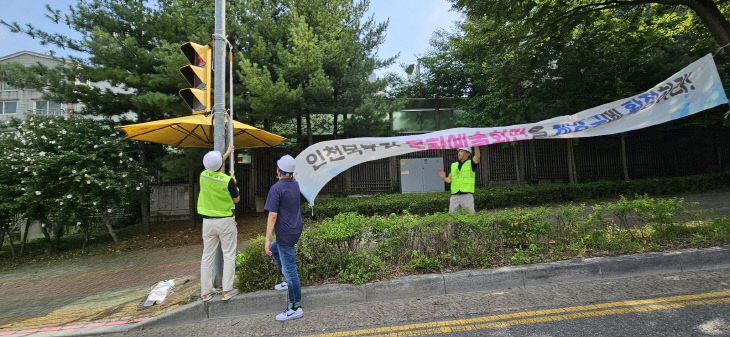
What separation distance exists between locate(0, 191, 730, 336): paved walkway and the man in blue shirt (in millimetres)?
1556

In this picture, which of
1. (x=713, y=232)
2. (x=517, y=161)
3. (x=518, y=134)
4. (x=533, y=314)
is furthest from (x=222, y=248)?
(x=517, y=161)

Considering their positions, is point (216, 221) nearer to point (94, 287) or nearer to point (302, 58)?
point (94, 287)

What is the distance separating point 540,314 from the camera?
11.3 ft

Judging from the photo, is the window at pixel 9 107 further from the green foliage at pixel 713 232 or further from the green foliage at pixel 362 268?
the green foliage at pixel 713 232

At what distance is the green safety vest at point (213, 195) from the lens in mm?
4105

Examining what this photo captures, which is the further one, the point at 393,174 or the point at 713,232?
the point at 393,174

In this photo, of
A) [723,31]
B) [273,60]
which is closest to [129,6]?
[273,60]

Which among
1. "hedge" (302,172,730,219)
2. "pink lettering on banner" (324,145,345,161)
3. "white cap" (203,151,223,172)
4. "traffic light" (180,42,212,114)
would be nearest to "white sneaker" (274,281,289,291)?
"white cap" (203,151,223,172)

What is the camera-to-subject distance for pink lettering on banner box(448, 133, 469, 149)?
594cm

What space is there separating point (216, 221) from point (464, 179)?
13.0ft

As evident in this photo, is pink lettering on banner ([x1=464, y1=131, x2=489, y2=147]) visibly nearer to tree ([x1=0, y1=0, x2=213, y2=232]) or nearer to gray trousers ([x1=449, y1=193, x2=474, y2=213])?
gray trousers ([x1=449, y1=193, x2=474, y2=213])

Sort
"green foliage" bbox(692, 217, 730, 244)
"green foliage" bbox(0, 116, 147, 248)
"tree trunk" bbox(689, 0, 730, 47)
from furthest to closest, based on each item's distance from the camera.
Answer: "green foliage" bbox(0, 116, 147, 248)
"tree trunk" bbox(689, 0, 730, 47)
"green foliage" bbox(692, 217, 730, 244)

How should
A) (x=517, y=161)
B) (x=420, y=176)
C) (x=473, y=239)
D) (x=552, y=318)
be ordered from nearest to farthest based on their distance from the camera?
(x=552, y=318) < (x=473, y=239) < (x=420, y=176) < (x=517, y=161)

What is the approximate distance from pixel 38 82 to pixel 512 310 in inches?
540
